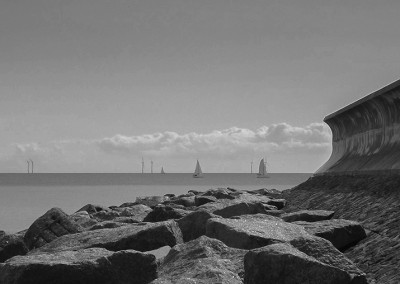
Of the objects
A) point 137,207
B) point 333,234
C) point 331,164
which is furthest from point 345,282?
point 137,207

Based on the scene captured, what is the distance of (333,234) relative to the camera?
5938 mm

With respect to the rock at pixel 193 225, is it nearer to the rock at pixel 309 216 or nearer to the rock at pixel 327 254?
the rock at pixel 309 216

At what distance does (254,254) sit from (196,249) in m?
0.78

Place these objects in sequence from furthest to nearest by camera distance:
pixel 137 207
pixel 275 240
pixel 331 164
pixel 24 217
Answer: pixel 24 217
pixel 137 207
pixel 331 164
pixel 275 240

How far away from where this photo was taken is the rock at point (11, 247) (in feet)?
26.0

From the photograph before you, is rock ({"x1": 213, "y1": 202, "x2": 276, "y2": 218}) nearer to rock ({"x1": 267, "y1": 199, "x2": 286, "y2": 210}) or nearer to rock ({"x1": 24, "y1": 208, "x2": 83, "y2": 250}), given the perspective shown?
rock ({"x1": 24, "y1": 208, "x2": 83, "y2": 250})

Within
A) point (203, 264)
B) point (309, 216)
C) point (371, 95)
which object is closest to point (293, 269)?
point (203, 264)

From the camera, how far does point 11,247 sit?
802 centimetres

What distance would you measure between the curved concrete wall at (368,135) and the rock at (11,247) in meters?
4.50

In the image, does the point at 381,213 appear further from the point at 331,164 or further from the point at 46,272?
the point at 331,164

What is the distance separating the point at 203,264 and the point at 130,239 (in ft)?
5.94

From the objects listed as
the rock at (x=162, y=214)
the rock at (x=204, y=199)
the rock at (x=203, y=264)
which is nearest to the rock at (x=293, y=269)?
the rock at (x=203, y=264)

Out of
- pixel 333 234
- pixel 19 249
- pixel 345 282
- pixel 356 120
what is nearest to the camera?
pixel 345 282

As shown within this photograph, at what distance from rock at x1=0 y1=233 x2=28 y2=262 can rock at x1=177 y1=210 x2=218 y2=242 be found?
6.99 ft
